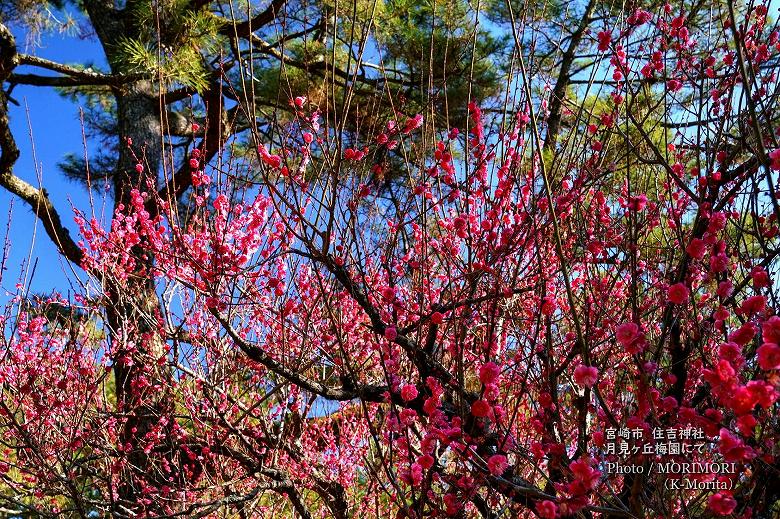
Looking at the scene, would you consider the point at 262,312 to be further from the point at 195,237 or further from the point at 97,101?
the point at 97,101

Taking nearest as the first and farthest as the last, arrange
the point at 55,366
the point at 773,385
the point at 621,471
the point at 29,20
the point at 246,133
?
the point at 773,385 < the point at 621,471 < the point at 55,366 < the point at 29,20 < the point at 246,133

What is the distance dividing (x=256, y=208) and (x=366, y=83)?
299cm

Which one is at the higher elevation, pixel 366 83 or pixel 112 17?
pixel 112 17

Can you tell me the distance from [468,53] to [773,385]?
495cm

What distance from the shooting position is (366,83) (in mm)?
6230

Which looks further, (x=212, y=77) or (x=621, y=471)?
(x=212, y=77)

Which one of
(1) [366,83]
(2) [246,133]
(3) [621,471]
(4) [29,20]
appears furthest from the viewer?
(2) [246,133]

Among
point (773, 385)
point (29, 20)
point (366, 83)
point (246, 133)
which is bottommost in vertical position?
point (773, 385)

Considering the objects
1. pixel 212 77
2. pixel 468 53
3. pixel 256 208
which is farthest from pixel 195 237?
pixel 468 53

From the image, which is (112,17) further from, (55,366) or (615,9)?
(615,9)

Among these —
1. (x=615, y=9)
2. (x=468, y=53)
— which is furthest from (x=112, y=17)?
(x=615, y=9)

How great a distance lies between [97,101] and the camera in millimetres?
7844

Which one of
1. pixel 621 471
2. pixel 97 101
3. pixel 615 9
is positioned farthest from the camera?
→ pixel 97 101

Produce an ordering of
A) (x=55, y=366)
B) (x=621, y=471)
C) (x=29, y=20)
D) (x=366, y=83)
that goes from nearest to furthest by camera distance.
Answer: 1. (x=621, y=471)
2. (x=55, y=366)
3. (x=366, y=83)
4. (x=29, y=20)
